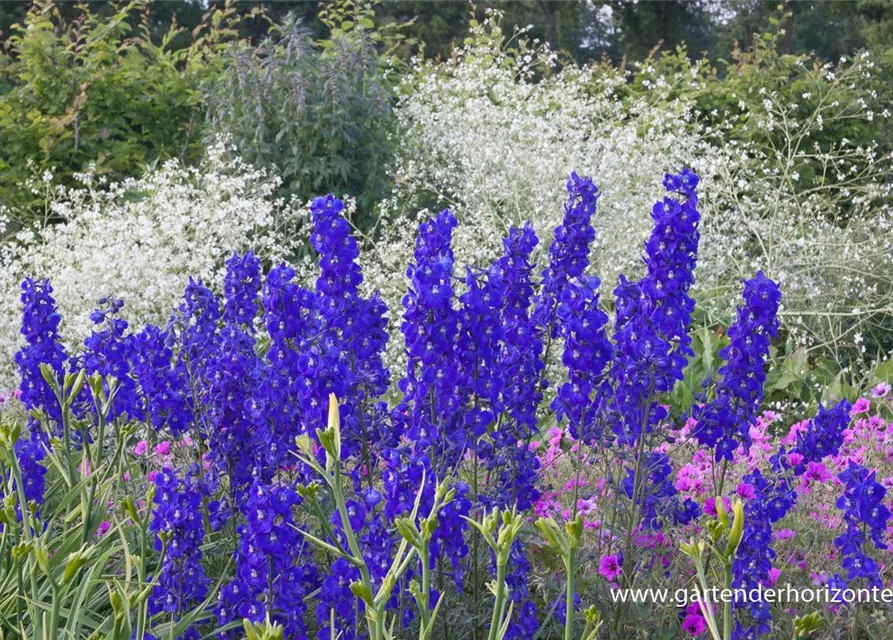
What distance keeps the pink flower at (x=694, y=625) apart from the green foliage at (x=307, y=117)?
5.01m

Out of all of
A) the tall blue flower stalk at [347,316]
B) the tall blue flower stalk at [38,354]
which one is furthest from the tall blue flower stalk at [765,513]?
the tall blue flower stalk at [38,354]

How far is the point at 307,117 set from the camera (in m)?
7.19

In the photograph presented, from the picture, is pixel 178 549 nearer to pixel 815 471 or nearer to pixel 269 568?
pixel 269 568

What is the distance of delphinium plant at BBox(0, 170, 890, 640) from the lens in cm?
236

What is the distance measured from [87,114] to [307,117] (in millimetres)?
2381

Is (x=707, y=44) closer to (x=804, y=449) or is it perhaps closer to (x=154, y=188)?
(x=154, y=188)

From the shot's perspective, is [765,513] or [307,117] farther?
[307,117]

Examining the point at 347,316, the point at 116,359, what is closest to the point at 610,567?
the point at 347,316

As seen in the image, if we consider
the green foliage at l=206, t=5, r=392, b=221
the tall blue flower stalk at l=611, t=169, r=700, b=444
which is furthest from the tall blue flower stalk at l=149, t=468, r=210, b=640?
the green foliage at l=206, t=5, r=392, b=221

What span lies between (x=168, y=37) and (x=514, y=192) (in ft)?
14.6

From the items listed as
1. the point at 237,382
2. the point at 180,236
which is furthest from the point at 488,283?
the point at 180,236

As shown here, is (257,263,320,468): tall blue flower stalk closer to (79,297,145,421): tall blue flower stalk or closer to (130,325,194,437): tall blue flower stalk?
(130,325,194,437): tall blue flower stalk

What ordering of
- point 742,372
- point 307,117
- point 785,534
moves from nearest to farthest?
point 742,372, point 785,534, point 307,117

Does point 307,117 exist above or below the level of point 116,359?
above
